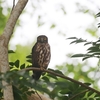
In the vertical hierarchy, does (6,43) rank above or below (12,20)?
below

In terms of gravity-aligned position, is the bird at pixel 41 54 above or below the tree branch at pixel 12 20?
below

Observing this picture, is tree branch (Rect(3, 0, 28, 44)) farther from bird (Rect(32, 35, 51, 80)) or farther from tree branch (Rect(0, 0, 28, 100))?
bird (Rect(32, 35, 51, 80))

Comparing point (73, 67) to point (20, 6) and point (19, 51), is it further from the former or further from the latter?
point (20, 6)

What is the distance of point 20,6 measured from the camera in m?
2.33

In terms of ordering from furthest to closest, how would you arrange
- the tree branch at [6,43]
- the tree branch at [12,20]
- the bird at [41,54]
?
the bird at [41,54], the tree branch at [12,20], the tree branch at [6,43]

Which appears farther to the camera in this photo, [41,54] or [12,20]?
[41,54]

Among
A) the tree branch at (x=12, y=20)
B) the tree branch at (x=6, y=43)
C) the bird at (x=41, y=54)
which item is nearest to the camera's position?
the tree branch at (x=6, y=43)

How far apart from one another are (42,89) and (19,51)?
7.19m

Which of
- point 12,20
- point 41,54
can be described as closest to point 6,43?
point 12,20

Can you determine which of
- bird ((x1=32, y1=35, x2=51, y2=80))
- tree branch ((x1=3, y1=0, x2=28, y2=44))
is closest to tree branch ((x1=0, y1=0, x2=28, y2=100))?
tree branch ((x1=3, y1=0, x2=28, y2=44))

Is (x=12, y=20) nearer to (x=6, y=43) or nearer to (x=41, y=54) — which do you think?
(x=6, y=43)

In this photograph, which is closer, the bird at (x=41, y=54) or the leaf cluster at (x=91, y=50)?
the leaf cluster at (x=91, y=50)

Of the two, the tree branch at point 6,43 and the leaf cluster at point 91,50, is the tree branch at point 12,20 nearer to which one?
the tree branch at point 6,43

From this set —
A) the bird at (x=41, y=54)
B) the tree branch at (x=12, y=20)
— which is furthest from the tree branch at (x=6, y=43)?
the bird at (x=41, y=54)
